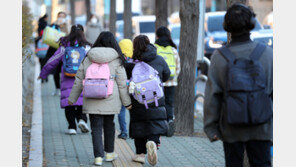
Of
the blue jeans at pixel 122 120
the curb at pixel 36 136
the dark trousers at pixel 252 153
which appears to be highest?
the dark trousers at pixel 252 153

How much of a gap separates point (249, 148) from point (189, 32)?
19.2 feet

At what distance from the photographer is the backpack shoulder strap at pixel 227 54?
471 centimetres

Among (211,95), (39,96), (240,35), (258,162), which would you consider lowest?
(39,96)

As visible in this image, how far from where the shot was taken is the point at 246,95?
4578mm

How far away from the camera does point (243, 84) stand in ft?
15.0

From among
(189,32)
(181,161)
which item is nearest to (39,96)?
(189,32)

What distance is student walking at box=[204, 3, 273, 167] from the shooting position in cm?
459

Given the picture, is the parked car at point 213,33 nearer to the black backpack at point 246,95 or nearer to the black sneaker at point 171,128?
the black sneaker at point 171,128

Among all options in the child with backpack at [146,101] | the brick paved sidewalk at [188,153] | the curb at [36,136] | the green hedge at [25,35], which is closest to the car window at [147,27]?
the curb at [36,136]

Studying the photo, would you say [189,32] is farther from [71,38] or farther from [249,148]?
[249,148]

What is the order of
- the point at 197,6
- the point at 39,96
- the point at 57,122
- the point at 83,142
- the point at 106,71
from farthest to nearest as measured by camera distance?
the point at 39,96 → the point at 57,122 → the point at 197,6 → the point at 83,142 → the point at 106,71

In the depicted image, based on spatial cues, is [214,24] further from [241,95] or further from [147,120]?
[241,95]

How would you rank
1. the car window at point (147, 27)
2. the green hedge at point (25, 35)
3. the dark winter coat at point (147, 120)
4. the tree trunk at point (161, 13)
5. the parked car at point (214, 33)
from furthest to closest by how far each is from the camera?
the car window at point (147, 27)
the parked car at point (214, 33)
the tree trunk at point (161, 13)
the green hedge at point (25, 35)
the dark winter coat at point (147, 120)

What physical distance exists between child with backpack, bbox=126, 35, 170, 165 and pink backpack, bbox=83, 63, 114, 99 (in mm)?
270
